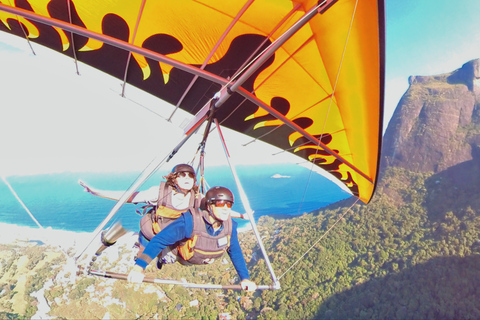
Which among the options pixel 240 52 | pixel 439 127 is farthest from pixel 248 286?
pixel 439 127

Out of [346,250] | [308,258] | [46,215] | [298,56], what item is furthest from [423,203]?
[46,215]

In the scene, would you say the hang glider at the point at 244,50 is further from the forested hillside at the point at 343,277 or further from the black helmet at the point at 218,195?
the forested hillside at the point at 343,277

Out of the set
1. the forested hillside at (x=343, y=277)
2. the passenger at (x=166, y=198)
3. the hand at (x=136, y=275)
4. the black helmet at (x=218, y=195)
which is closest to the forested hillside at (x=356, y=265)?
the forested hillside at (x=343, y=277)

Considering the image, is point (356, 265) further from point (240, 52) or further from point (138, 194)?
point (240, 52)

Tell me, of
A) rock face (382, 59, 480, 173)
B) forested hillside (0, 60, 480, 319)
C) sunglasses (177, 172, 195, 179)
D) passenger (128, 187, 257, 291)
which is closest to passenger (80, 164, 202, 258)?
sunglasses (177, 172, 195, 179)

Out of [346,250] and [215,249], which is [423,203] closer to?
[346,250]
